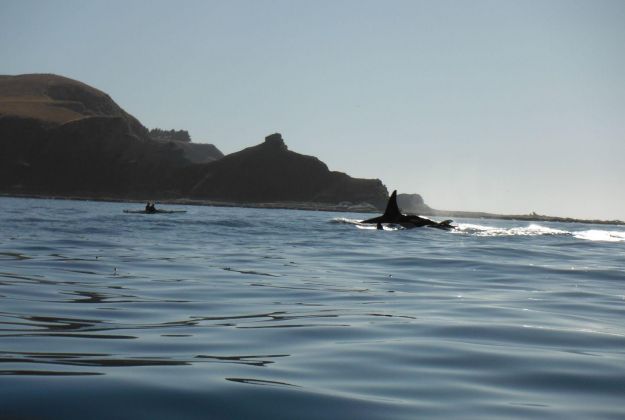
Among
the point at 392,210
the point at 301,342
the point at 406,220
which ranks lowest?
the point at 301,342

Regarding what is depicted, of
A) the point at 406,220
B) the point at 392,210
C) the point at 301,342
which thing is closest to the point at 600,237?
A: the point at 406,220

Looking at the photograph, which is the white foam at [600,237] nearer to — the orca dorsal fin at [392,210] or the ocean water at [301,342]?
the orca dorsal fin at [392,210]

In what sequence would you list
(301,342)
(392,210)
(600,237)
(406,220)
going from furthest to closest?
(600,237)
(392,210)
(406,220)
(301,342)

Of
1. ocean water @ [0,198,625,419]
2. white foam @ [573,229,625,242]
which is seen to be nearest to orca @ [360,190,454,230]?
white foam @ [573,229,625,242]

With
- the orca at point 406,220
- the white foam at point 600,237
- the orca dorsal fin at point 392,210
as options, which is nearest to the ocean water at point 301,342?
the orca at point 406,220

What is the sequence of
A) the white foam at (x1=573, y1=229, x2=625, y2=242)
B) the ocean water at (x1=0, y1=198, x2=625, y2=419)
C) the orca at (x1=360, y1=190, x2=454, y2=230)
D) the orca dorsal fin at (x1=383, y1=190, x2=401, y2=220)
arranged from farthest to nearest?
the orca dorsal fin at (x1=383, y1=190, x2=401, y2=220)
the orca at (x1=360, y1=190, x2=454, y2=230)
the white foam at (x1=573, y1=229, x2=625, y2=242)
the ocean water at (x1=0, y1=198, x2=625, y2=419)

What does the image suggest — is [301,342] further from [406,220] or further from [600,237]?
[600,237]

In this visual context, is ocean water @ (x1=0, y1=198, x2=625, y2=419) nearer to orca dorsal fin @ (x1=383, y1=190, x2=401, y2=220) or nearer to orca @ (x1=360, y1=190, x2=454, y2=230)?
orca @ (x1=360, y1=190, x2=454, y2=230)

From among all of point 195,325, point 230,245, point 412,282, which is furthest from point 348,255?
point 195,325

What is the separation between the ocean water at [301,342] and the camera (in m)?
4.54

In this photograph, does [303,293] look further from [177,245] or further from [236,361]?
[177,245]

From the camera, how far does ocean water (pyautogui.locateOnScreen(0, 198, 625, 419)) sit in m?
4.54

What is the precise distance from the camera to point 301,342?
7141mm

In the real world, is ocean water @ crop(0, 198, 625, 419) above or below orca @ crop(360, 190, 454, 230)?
below
